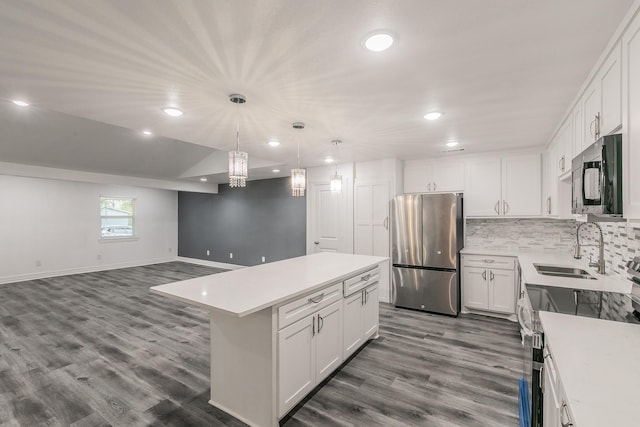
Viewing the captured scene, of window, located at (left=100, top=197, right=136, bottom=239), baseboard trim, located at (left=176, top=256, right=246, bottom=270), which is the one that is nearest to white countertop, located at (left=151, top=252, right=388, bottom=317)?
baseboard trim, located at (left=176, top=256, right=246, bottom=270)

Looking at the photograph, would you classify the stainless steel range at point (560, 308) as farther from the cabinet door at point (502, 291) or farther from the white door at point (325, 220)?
the white door at point (325, 220)

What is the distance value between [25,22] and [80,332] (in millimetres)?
3531

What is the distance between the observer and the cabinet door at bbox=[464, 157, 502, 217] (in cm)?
405

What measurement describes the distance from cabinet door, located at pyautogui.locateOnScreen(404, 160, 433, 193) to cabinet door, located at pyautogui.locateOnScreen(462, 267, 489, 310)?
1.36 metres

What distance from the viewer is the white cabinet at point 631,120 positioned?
117 cm

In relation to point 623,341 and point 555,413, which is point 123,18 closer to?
point 555,413

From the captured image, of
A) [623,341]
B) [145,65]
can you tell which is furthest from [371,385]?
[145,65]

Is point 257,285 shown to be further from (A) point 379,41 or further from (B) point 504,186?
(B) point 504,186

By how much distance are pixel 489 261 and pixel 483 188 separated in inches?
40.7

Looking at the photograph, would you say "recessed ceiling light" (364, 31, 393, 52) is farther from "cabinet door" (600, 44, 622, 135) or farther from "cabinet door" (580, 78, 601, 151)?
"cabinet door" (580, 78, 601, 151)

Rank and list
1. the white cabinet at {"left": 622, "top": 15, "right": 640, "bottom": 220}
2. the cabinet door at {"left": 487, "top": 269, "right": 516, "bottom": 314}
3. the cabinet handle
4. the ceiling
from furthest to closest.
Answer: the cabinet door at {"left": 487, "top": 269, "right": 516, "bottom": 314}, the ceiling, the white cabinet at {"left": 622, "top": 15, "right": 640, "bottom": 220}, the cabinet handle

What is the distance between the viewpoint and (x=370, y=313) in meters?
3.16

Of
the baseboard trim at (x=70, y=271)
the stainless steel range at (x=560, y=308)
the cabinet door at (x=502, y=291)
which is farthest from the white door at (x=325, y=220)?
the baseboard trim at (x=70, y=271)

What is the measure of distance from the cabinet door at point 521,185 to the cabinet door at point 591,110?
205 centimetres
